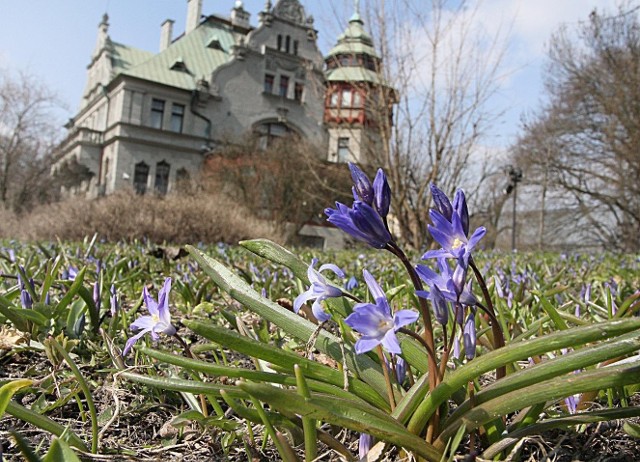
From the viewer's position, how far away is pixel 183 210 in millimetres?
13891

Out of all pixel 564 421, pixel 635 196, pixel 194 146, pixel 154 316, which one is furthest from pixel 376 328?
pixel 194 146

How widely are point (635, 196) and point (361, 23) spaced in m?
16.4

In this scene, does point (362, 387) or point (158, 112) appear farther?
point (158, 112)

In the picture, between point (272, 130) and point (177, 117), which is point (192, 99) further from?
point (272, 130)

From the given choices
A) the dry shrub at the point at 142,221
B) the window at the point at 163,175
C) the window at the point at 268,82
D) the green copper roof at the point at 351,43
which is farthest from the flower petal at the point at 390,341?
the window at the point at 268,82

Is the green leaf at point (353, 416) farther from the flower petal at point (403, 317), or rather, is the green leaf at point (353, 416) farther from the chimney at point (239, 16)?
the chimney at point (239, 16)

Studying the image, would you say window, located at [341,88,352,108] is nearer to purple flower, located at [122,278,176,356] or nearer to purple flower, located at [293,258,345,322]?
purple flower, located at [122,278,176,356]

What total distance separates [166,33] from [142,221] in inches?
1307

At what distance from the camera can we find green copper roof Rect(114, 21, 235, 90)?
33875mm

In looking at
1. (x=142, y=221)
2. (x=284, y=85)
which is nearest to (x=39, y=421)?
(x=142, y=221)

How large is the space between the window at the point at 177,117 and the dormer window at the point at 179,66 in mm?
2548

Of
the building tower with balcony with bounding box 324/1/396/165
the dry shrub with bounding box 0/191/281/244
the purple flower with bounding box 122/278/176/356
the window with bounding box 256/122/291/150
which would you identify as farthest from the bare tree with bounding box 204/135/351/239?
the purple flower with bounding box 122/278/176/356

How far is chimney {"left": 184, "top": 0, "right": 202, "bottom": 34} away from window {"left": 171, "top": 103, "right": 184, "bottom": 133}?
29.4 feet

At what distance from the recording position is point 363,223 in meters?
0.85
